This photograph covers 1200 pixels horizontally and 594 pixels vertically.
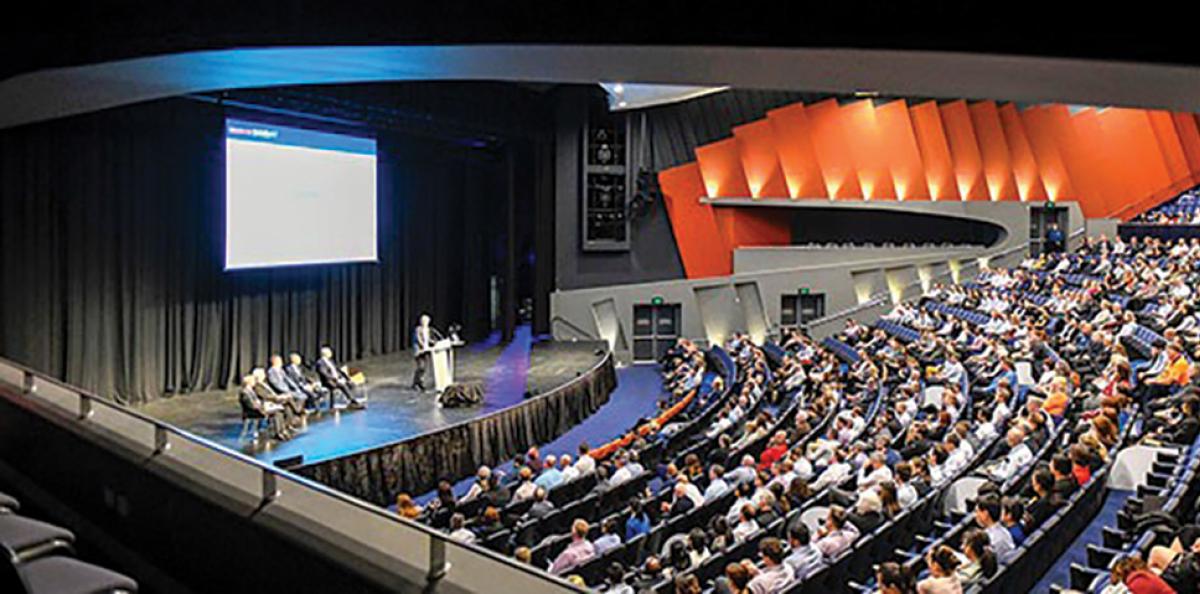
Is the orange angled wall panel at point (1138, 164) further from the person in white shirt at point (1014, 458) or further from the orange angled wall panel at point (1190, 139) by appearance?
the person in white shirt at point (1014, 458)

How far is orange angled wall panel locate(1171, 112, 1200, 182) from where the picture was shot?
24.8 metres

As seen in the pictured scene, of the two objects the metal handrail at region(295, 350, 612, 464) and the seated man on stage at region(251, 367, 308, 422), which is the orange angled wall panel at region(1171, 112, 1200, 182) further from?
the seated man on stage at region(251, 367, 308, 422)

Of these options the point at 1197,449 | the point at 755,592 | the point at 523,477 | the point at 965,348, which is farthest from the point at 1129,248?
the point at 755,592

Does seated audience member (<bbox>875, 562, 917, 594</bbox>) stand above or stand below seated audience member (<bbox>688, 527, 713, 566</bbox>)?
above

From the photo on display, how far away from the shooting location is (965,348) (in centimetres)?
1349

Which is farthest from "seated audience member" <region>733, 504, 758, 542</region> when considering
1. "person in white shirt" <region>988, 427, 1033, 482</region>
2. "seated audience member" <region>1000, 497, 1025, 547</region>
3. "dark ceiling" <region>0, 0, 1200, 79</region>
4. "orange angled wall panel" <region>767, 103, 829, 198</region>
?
"orange angled wall panel" <region>767, 103, 829, 198</region>

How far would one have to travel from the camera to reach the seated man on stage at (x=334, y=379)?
11703mm

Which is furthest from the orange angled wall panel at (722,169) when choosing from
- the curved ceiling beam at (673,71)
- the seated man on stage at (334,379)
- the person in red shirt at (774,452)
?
the curved ceiling beam at (673,71)

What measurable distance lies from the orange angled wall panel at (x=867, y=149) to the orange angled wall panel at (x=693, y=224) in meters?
3.84

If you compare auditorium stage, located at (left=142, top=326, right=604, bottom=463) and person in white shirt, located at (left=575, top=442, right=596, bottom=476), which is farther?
auditorium stage, located at (left=142, top=326, right=604, bottom=463)

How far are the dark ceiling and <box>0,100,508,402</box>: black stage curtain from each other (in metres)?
5.09

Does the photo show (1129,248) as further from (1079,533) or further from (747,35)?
(747,35)

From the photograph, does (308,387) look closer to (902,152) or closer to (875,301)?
(875,301)

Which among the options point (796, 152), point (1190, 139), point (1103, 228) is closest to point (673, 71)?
point (796, 152)
